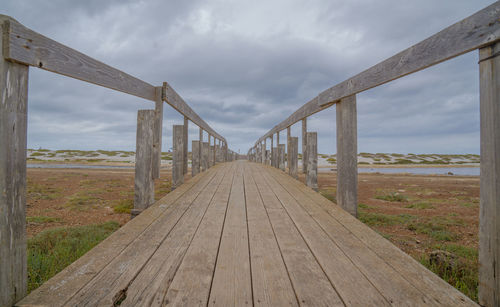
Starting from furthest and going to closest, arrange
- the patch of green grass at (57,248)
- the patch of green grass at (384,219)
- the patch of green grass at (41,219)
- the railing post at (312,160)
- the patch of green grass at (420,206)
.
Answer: the patch of green grass at (420,206), the railing post at (312,160), the patch of green grass at (384,219), the patch of green grass at (41,219), the patch of green grass at (57,248)

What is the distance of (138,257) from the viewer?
1589 millimetres

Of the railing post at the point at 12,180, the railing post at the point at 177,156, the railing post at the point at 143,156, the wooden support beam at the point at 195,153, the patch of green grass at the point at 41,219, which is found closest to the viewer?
the railing post at the point at 12,180

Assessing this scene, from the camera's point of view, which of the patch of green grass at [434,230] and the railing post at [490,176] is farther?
the patch of green grass at [434,230]

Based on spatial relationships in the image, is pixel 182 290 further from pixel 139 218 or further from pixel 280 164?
pixel 280 164

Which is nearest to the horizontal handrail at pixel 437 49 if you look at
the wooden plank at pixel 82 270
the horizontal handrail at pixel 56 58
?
the horizontal handrail at pixel 56 58

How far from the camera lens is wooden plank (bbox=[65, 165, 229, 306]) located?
1181 mm

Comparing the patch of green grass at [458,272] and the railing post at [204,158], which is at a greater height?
the railing post at [204,158]

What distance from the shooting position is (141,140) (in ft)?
9.16

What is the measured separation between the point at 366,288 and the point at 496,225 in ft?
2.36

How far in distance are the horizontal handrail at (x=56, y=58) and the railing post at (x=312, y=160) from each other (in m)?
3.47

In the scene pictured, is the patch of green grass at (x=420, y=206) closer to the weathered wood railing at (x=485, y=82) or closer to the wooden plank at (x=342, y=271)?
the wooden plank at (x=342, y=271)

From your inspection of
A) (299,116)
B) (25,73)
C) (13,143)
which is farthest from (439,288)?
(299,116)

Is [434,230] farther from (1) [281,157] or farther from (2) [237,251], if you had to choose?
(1) [281,157]

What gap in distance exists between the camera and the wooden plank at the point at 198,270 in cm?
116
